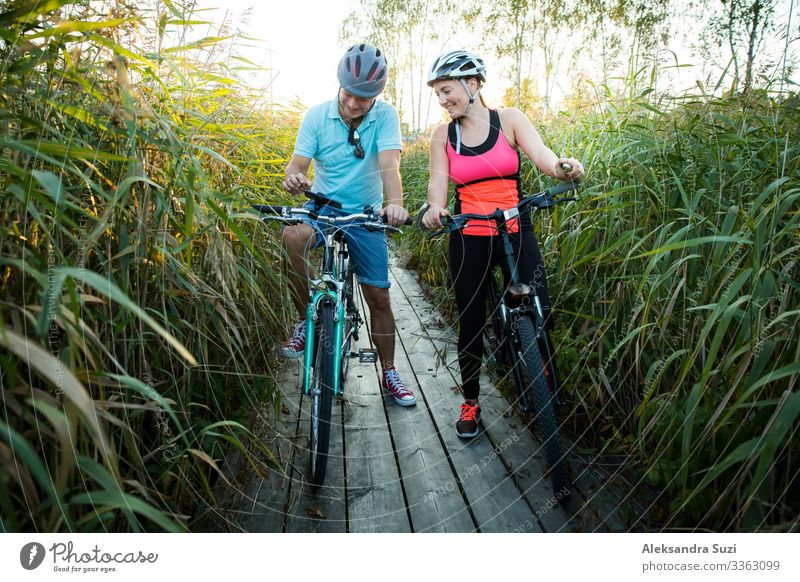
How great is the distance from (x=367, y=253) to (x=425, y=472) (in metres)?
1.04

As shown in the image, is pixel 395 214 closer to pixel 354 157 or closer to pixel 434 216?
pixel 434 216

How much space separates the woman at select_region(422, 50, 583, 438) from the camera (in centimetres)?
204

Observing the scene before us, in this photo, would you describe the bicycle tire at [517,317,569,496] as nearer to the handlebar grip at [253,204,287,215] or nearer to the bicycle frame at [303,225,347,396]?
the bicycle frame at [303,225,347,396]

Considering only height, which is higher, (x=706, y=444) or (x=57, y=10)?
(x=57, y=10)

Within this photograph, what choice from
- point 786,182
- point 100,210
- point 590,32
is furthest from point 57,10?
point 590,32

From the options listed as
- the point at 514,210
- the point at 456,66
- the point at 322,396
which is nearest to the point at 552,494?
the point at 322,396

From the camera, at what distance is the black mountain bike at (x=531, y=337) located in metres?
1.73

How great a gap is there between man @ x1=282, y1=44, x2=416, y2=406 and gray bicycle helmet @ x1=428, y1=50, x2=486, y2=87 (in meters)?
0.20

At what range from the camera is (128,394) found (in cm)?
112

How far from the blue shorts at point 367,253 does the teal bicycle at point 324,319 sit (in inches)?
4.1

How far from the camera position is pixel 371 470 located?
1877 millimetres

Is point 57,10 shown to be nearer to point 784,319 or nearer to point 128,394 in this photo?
point 128,394

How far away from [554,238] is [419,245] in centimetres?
238

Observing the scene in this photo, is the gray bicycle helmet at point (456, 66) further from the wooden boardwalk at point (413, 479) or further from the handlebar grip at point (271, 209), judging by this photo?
the wooden boardwalk at point (413, 479)
